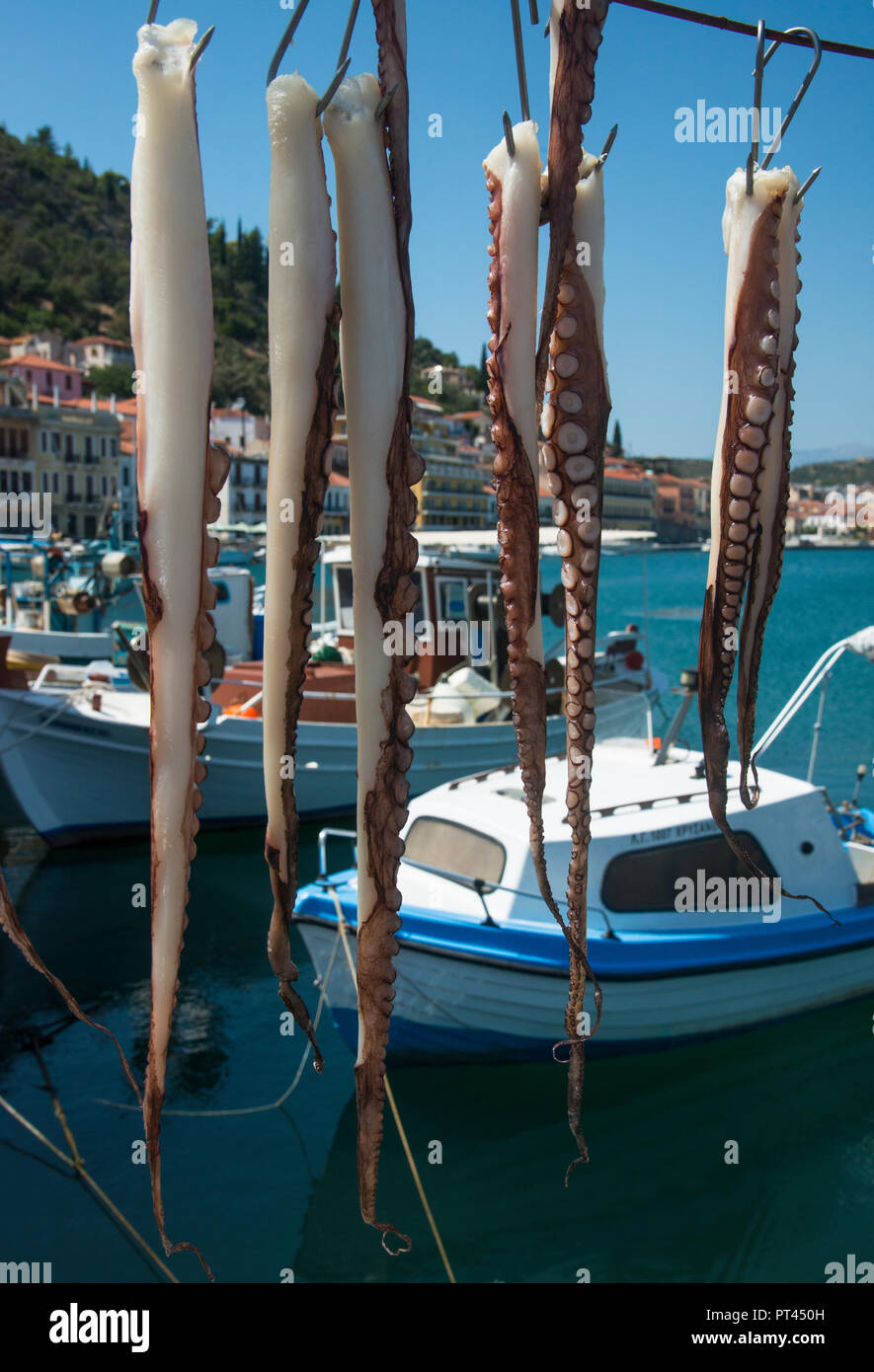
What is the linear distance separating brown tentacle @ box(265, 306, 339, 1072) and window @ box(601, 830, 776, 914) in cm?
669

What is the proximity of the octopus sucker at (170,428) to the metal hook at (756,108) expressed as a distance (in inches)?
41.1

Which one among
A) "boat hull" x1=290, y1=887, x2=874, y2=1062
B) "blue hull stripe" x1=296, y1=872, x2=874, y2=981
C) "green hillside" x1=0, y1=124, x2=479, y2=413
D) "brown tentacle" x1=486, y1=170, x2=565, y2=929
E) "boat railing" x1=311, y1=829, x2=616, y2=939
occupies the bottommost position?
"boat hull" x1=290, y1=887, x2=874, y2=1062

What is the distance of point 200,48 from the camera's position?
1.49 meters

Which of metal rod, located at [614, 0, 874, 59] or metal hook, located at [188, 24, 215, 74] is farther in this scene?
metal rod, located at [614, 0, 874, 59]

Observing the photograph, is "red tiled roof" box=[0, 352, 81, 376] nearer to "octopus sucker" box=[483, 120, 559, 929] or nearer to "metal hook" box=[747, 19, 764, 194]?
"metal hook" box=[747, 19, 764, 194]

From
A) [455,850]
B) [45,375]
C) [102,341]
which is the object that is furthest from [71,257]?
[455,850]

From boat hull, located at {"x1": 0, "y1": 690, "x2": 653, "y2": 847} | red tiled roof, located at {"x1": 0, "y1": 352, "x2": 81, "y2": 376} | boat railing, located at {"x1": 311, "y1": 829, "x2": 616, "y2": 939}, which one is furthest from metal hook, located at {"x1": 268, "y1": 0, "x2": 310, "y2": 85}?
red tiled roof, located at {"x1": 0, "y1": 352, "x2": 81, "y2": 376}

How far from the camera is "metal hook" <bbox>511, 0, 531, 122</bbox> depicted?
176cm

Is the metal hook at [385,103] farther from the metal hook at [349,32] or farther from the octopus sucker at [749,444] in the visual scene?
the octopus sucker at [749,444]

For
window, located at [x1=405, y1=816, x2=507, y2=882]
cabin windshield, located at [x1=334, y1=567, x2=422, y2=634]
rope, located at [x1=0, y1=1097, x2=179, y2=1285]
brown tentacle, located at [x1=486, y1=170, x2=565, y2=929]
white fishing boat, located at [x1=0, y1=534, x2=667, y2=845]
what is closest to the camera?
brown tentacle, located at [x1=486, y1=170, x2=565, y2=929]

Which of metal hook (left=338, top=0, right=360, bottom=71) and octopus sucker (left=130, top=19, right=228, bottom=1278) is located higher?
metal hook (left=338, top=0, right=360, bottom=71)

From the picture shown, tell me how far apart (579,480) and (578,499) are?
3 cm

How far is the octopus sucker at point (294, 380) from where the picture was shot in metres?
1.58
